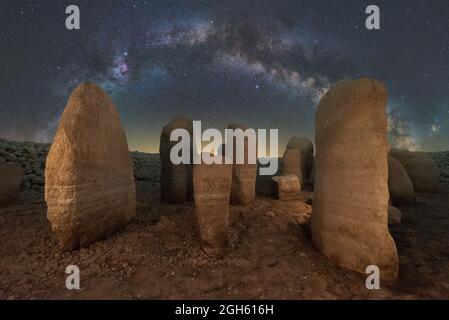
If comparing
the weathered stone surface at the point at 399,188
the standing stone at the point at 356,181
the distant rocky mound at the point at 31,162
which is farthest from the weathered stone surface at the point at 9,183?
the weathered stone surface at the point at 399,188

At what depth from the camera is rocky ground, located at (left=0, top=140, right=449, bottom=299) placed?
8.59 feet

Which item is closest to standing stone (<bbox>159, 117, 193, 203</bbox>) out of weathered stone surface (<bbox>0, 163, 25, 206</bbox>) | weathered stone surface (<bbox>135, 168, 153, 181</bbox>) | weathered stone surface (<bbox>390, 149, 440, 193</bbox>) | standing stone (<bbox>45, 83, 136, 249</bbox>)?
standing stone (<bbox>45, 83, 136, 249</bbox>)

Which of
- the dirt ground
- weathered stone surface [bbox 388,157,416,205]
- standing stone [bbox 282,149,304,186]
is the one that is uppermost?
standing stone [bbox 282,149,304,186]

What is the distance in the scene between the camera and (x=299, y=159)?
368 inches

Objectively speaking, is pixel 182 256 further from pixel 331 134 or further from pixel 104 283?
pixel 331 134

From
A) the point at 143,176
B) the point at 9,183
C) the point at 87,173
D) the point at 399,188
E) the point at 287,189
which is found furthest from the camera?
the point at 143,176

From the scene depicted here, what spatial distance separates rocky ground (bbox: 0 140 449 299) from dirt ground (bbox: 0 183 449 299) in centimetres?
1

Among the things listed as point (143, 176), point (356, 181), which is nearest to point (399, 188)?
point (356, 181)

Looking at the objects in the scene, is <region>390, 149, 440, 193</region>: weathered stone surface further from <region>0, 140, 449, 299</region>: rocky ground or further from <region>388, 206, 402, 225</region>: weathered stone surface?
<region>0, 140, 449, 299</region>: rocky ground

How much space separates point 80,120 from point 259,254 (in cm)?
324

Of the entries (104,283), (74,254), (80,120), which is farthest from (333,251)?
(80,120)

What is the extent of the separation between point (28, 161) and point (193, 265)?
1191 centimetres

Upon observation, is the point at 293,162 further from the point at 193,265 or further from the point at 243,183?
the point at 193,265

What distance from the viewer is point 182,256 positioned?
11.0 feet
